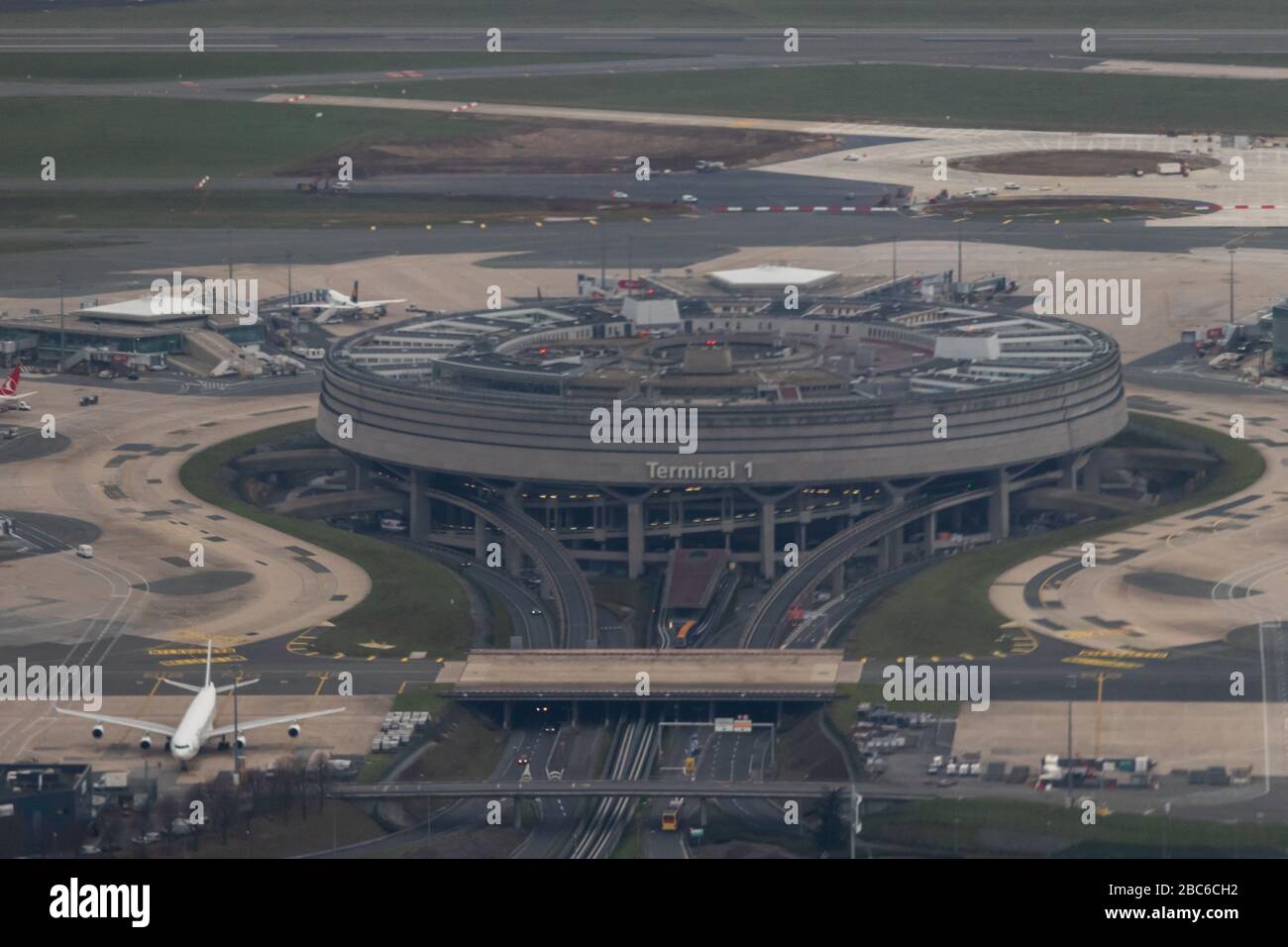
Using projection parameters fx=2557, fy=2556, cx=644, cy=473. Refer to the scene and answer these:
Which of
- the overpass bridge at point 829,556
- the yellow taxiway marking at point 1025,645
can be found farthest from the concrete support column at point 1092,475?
the yellow taxiway marking at point 1025,645

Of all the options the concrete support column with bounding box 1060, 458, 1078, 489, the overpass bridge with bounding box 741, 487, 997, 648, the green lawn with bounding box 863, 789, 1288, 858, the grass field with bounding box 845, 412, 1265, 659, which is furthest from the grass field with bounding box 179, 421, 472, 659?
the concrete support column with bounding box 1060, 458, 1078, 489

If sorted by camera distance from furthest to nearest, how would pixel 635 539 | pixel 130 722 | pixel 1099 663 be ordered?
pixel 635 539
pixel 1099 663
pixel 130 722

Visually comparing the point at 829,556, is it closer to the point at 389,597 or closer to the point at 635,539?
the point at 635,539

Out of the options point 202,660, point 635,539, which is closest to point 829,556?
point 635,539

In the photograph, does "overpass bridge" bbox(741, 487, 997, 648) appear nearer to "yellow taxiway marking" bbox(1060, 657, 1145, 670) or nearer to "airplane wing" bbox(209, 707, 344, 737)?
"yellow taxiway marking" bbox(1060, 657, 1145, 670)

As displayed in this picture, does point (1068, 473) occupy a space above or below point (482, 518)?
above

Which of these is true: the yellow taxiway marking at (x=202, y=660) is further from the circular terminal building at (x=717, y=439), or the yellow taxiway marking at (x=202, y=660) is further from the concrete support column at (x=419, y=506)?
the concrete support column at (x=419, y=506)
